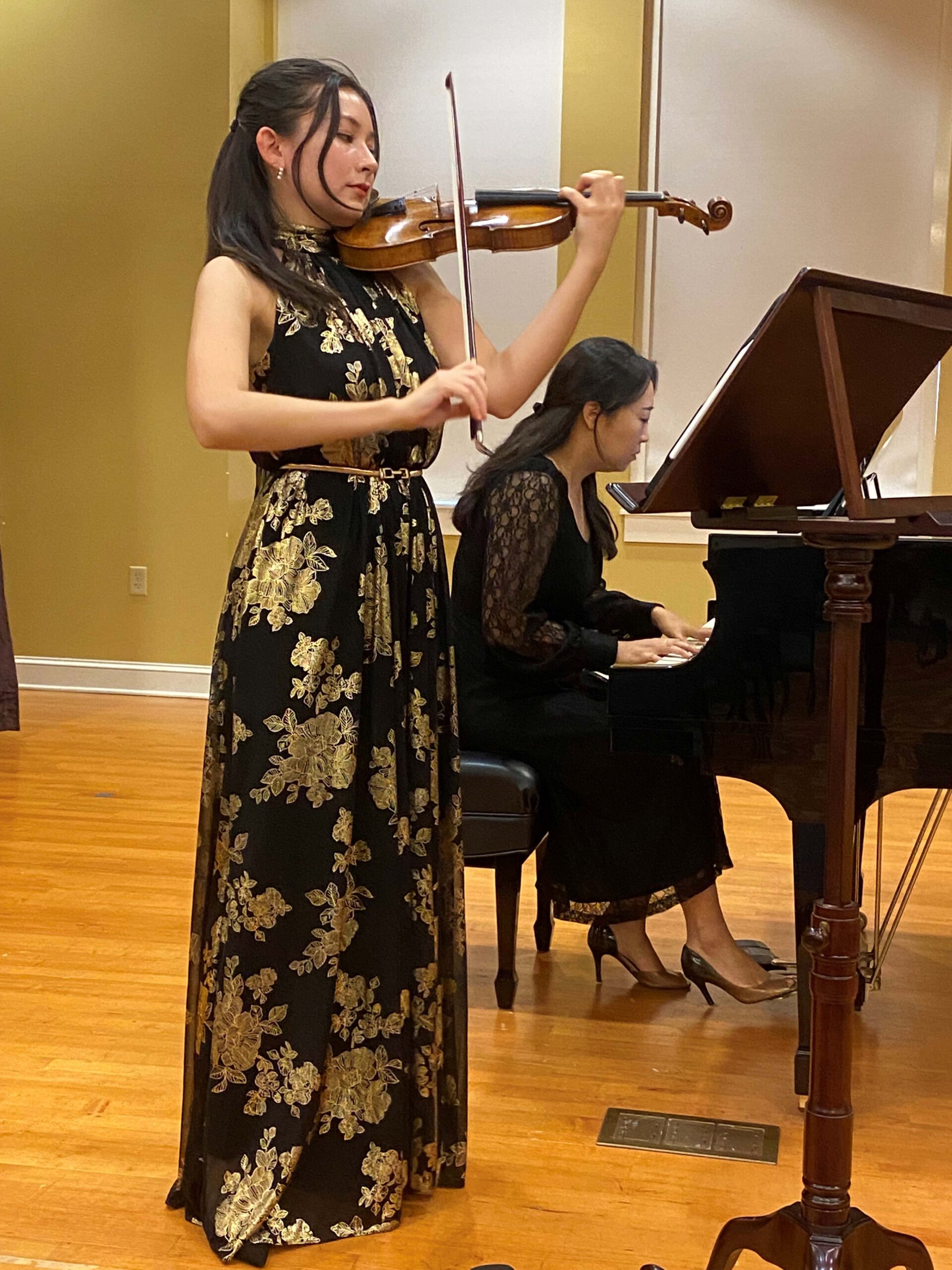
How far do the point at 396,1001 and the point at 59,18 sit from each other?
5.41m

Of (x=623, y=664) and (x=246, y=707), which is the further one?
(x=623, y=664)

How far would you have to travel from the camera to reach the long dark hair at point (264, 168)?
1.80 metres

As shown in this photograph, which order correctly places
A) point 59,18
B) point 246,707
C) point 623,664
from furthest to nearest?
point 59,18, point 623,664, point 246,707

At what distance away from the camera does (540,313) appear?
6.51ft

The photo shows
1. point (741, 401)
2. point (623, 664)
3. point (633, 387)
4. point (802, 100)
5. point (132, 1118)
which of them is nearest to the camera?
point (741, 401)

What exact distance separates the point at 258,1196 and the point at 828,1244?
75 centimetres

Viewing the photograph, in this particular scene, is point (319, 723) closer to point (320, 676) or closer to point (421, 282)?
point (320, 676)

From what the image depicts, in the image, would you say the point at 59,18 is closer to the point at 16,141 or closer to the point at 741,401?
the point at 16,141

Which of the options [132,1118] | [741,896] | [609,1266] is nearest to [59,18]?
[741,896]

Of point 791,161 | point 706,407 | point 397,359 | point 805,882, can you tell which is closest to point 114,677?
point 791,161

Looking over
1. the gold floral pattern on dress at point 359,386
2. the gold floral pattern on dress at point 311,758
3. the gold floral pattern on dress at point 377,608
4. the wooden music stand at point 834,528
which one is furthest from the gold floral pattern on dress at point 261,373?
the wooden music stand at point 834,528

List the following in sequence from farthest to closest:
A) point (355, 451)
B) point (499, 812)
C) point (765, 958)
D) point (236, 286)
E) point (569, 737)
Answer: point (765, 958) < point (569, 737) < point (499, 812) < point (355, 451) < point (236, 286)

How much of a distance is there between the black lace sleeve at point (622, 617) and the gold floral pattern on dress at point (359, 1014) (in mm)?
1403

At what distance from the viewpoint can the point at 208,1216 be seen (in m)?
1.91
